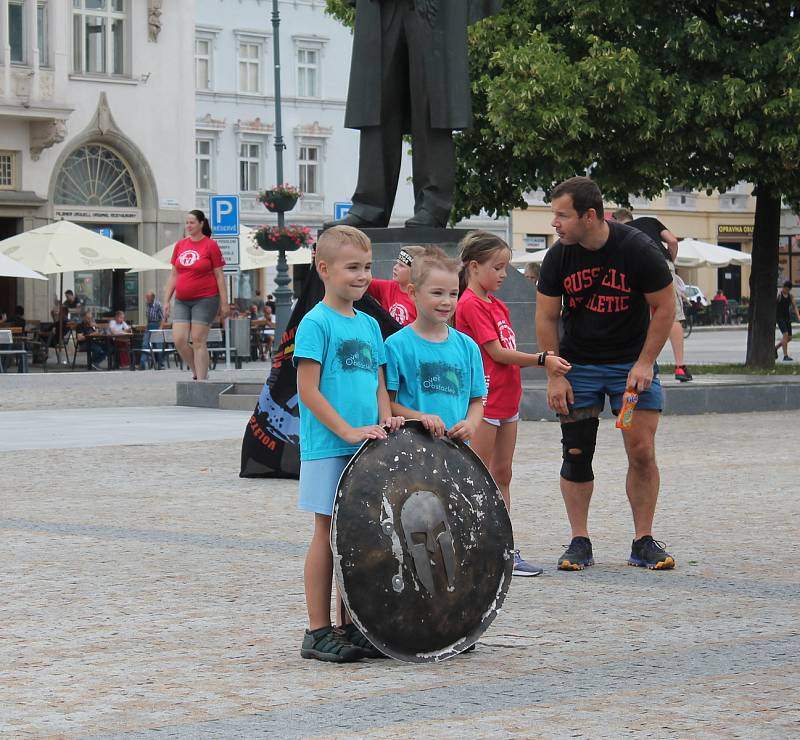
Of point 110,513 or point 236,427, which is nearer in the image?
point 110,513

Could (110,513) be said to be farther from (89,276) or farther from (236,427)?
(89,276)

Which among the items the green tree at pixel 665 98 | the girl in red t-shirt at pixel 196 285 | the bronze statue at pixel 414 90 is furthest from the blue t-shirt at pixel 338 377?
the green tree at pixel 665 98

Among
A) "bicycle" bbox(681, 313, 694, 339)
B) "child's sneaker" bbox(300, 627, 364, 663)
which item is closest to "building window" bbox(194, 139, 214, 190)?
"bicycle" bbox(681, 313, 694, 339)

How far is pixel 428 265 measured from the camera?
6.26 m

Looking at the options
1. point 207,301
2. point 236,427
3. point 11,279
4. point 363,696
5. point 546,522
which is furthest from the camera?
point 11,279

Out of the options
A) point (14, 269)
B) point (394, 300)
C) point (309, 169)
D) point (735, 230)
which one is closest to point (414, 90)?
point (394, 300)

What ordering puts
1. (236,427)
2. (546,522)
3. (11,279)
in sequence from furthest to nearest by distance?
(11,279) → (236,427) → (546,522)

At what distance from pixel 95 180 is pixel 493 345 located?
38.4m

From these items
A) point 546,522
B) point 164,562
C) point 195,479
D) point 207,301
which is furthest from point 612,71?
point 164,562

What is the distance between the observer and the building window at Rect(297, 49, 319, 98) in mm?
58562

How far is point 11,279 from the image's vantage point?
1719 inches

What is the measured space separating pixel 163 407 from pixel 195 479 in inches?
278

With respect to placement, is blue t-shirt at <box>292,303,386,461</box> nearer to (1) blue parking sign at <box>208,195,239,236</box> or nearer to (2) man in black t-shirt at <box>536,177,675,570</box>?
(2) man in black t-shirt at <box>536,177,675,570</box>

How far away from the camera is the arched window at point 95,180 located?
44.5m
